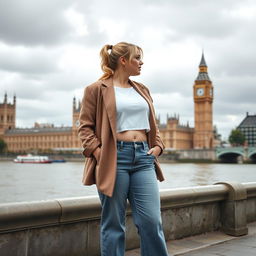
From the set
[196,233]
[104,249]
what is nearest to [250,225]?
[196,233]

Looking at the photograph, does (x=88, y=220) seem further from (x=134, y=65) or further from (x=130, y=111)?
(x=134, y=65)

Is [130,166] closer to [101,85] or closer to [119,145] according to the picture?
[119,145]

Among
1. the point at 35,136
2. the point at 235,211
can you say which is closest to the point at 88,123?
the point at 235,211

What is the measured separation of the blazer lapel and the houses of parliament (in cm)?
7492

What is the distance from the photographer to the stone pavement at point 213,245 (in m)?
2.89

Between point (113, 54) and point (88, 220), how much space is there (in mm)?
1182

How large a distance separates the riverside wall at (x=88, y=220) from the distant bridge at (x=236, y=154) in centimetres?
5650

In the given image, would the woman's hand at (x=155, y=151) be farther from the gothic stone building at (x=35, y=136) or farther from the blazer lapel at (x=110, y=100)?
the gothic stone building at (x=35, y=136)

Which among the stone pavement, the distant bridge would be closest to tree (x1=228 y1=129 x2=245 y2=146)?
the distant bridge

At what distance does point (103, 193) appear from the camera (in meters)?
1.98

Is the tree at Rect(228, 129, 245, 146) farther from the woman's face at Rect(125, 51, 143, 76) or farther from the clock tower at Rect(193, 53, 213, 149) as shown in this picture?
the woman's face at Rect(125, 51, 143, 76)

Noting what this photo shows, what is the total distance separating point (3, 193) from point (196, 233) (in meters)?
11.5

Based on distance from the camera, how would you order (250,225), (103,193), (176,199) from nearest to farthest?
(103,193), (176,199), (250,225)

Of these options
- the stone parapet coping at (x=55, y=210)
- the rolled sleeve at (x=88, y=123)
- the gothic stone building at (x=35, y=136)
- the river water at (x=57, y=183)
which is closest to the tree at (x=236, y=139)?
the gothic stone building at (x=35, y=136)
